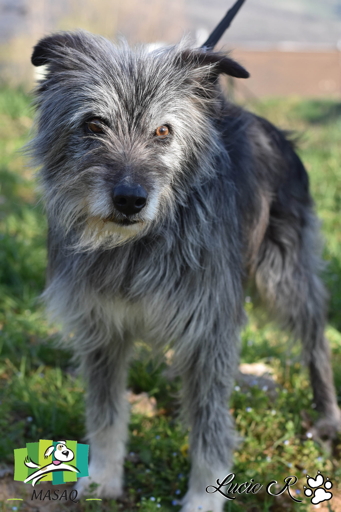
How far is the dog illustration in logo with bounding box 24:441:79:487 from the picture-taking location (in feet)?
7.75

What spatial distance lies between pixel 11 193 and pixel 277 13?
45.5 ft

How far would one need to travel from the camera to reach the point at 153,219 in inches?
83.9

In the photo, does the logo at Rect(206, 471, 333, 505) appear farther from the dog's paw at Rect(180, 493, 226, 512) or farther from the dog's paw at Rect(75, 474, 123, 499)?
the dog's paw at Rect(75, 474, 123, 499)

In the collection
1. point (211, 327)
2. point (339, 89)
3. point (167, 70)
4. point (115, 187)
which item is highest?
point (167, 70)

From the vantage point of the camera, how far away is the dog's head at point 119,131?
2.02 meters

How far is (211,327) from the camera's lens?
8.09 ft

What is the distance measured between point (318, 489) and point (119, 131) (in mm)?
1994

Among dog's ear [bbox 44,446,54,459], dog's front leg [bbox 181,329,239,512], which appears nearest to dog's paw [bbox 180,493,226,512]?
dog's front leg [bbox 181,329,239,512]

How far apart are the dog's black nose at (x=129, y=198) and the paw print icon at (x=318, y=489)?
171cm

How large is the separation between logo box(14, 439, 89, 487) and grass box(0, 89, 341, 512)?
0.80 feet

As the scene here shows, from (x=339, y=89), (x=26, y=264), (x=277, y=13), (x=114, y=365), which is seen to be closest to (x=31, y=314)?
(x=26, y=264)

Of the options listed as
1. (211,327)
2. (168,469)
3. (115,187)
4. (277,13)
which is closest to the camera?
(115,187)

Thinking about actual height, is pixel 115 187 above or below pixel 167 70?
below

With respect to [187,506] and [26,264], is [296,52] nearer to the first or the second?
[26,264]
